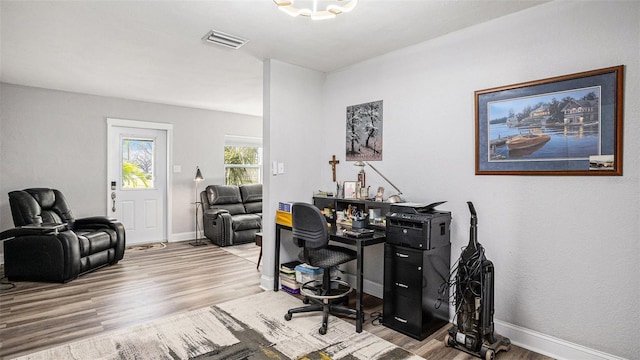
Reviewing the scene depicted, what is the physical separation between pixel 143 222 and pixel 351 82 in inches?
174

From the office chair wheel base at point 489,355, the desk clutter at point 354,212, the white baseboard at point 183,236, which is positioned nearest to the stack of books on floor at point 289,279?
the desk clutter at point 354,212

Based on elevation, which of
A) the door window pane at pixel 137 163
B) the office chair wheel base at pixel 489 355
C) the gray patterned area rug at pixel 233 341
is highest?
the door window pane at pixel 137 163

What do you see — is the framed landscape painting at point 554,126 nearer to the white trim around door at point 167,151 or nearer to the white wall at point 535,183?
the white wall at point 535,183

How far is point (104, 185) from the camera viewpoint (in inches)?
211

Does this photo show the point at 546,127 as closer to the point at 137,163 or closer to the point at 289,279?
the point at 289,279

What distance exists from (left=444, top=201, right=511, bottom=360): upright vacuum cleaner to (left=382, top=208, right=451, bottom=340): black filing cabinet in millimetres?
248

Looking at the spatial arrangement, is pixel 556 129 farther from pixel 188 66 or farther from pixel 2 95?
pixel 2 95

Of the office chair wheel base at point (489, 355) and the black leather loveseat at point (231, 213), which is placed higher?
the black leather loveseat at point (231, 213)

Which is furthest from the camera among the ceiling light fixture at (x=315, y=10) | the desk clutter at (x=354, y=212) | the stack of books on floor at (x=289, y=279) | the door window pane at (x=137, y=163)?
the door window pane at (x=137, y=163)

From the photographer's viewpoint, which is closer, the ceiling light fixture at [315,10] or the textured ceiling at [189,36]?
the ceiling light fixture at [315,10]

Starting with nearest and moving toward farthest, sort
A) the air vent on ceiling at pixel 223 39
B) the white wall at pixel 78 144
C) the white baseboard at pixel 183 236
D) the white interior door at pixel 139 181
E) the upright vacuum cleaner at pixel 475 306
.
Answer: the upright vacuum cleaner at pixel 475 306 < the air vent on ceiling at pixel 223 39 < the white wall at pixel 78 144 < the white interior door at pixel 139 181 < the white baseboard at pixel 183 236

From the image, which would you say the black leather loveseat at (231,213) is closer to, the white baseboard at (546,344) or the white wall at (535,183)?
the white wall at (535,183)

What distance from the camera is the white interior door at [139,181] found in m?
5.55

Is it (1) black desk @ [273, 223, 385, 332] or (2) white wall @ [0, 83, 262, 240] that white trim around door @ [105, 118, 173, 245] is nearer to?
(2) white wall @ [0, 83, 262, 240]
